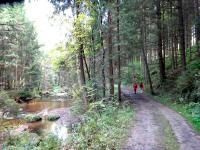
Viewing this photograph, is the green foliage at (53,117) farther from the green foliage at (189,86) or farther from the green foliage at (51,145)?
the green foliage at (51,145)

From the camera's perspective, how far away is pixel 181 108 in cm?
1936

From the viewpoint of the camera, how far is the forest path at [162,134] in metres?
10.7

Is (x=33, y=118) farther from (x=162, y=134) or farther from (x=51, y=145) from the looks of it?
(x=162, y=134)

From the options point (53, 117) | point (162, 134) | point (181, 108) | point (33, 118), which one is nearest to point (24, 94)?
point (33, 118)

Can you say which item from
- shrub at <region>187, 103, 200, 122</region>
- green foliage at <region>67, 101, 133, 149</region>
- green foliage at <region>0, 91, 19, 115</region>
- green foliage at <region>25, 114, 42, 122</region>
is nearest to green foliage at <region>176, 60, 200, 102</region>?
shrub at <region>187, 103, 200, 122</region>

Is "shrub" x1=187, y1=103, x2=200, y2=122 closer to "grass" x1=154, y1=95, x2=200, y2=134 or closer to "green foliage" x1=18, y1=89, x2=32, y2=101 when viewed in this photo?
"grass" x1=154, y1=95, x2=200, y2=134

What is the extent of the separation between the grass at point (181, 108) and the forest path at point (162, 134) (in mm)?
302

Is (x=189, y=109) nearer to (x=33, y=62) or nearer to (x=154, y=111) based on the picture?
(x=154, y=111)

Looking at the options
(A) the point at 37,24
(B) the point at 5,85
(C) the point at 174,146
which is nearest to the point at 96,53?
(C) the point at 174,146

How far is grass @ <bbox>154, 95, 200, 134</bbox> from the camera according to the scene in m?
14.4

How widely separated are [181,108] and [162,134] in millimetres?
7546

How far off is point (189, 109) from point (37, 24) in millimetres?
44287

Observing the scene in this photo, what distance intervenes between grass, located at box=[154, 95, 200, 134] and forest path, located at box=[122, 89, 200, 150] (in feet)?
0.99

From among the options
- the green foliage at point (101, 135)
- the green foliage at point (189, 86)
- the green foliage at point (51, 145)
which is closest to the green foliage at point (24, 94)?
the green foliage at point (189, 86)
